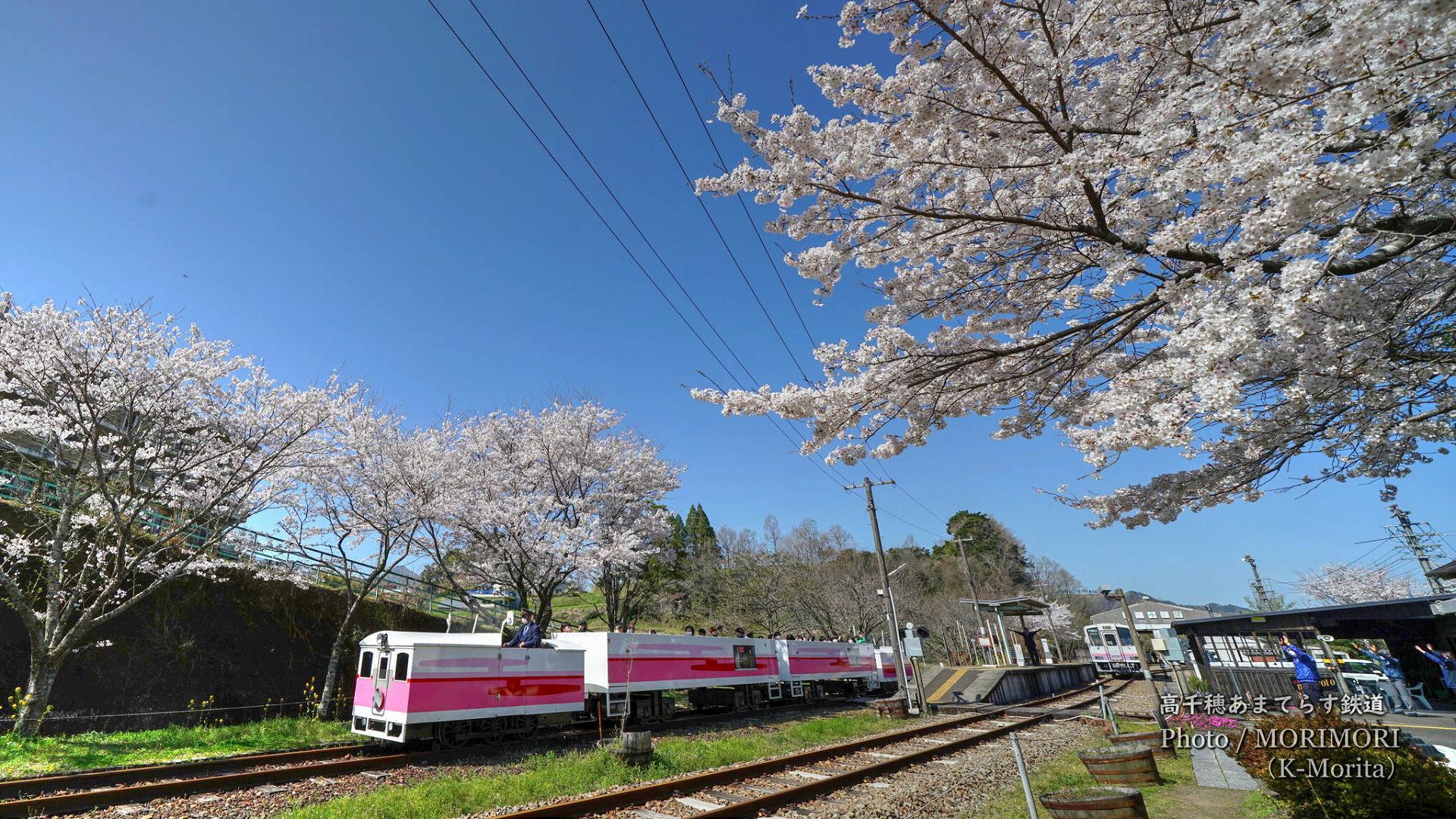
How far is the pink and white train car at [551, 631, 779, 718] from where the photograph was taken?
1371 cm

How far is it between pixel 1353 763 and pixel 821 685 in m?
18.4

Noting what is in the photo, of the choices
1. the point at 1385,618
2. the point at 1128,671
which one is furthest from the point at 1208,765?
the point at 1128,671

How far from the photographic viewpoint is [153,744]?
10.9 m

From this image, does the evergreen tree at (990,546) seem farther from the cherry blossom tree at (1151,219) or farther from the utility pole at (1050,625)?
the cherry blossom tree at (1151,219)

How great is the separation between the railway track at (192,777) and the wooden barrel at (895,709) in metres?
10.8

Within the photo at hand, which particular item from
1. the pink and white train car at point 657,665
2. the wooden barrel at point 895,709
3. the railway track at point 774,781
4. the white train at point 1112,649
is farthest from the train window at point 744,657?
the white train at point 1112,649

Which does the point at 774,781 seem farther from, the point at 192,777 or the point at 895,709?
the point at 895,709

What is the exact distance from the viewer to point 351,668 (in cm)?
1705

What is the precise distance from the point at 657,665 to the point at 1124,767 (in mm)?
10190

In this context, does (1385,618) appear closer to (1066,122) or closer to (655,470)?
(1066,122)

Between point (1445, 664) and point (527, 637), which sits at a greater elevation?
point (527, 637)

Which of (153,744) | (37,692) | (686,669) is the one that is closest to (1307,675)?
(686,669)

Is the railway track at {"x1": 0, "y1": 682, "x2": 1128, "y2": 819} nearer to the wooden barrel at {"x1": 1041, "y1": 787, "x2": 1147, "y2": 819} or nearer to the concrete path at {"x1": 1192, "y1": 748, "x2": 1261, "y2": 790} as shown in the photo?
the wooden barrel at {"x1": 1041, "y1": 787, "x2": 1147, "y2": 819}

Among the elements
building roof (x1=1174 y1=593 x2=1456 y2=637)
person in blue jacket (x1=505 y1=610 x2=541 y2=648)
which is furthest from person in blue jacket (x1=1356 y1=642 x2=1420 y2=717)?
person in blue jacket (x1=505 y1=610 x2=541 y2=648)
